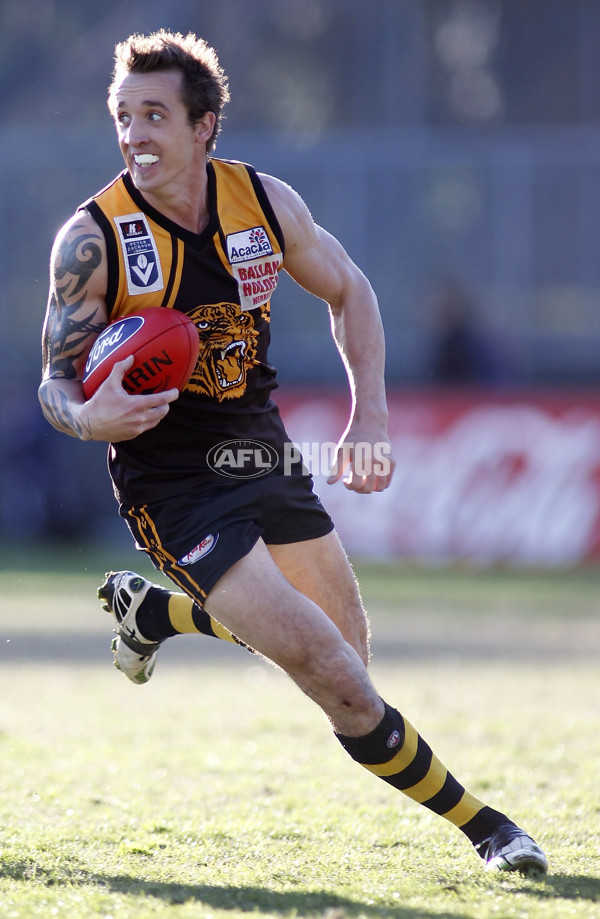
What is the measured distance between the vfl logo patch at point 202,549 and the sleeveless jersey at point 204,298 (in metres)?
0.24

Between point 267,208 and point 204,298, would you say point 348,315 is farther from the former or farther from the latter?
point 204,298

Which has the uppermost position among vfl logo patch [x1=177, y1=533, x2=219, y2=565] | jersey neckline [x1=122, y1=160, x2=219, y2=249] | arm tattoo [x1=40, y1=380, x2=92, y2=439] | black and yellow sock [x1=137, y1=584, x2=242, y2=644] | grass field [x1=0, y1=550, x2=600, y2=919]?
jersey neckline [x1=122, y1=160, x2=219, y2=249]

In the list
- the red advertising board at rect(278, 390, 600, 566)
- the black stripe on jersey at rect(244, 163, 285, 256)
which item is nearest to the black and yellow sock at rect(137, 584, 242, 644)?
the black stripe on jersey at rect(244, 163, 285, 256)

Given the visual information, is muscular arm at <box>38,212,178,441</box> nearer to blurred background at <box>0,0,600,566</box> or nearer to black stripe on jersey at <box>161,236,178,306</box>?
black stripe on jersey at <box>161,236,178,306</box>

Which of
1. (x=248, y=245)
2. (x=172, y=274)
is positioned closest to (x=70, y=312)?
(x=172, y=274)

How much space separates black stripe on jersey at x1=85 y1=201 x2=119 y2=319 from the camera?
418cm

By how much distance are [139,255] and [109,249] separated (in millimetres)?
109

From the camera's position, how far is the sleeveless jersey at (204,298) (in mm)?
4258

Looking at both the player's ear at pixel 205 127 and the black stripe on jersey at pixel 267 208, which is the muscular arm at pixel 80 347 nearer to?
the player's ear at pixel 205 127

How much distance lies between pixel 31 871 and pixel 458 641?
20.7ft

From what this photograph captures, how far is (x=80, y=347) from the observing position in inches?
166

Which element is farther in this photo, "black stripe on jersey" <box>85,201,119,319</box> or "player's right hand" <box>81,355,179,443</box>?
"black stripe on jersey" <box>85,201,119,319</box>

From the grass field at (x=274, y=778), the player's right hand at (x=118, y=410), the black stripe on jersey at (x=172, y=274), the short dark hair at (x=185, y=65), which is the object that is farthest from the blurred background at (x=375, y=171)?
the player's right hand at (x=118, y=410)

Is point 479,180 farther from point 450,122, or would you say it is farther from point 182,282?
point 182,282
